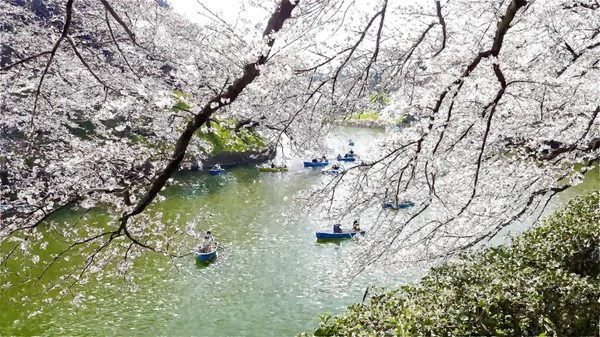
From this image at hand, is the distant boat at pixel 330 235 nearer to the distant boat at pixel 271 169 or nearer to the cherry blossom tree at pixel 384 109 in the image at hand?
the cherry blossom tree at pixel 384 109

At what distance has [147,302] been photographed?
8.86 m

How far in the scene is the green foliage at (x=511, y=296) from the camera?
3.27m

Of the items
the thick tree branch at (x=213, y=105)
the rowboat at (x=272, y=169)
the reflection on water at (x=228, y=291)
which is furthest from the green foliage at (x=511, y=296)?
the rowboat at (x=272, y=169)

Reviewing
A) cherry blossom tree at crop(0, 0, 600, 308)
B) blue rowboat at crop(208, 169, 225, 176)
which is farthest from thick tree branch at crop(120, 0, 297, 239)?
blue rowboat at crop(208, 169, 225, 176)

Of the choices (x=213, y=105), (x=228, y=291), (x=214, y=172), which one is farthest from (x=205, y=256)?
(x=214, y=172)

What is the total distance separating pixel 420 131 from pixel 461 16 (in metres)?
1.29

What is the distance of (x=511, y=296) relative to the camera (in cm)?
342

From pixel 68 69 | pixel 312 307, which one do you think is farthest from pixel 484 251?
pixel 68 69

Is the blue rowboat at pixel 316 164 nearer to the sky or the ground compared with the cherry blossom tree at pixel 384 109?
nearer to the sky

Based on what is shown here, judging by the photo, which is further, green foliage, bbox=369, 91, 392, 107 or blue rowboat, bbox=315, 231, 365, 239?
blue rowboat, bbox=315, 231, 365, 239

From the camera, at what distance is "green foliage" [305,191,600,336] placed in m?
3.27

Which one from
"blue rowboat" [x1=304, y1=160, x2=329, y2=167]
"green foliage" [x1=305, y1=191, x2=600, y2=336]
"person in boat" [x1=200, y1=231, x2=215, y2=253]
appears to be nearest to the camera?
"green foliage" [x1=305, y1=191, x2=600, y2=336]

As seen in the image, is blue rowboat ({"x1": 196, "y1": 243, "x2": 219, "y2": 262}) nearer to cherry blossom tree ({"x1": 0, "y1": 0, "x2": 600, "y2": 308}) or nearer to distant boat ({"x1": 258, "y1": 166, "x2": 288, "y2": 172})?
cherry blossom tree ({"x1": 0, "y1": 0, "x2": 600, "y2": 308})

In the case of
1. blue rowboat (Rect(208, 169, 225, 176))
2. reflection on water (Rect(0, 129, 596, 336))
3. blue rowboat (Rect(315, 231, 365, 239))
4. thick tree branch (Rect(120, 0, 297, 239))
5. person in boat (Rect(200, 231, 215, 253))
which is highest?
blue rowboat (Rect(208, 169, 225, 176))
